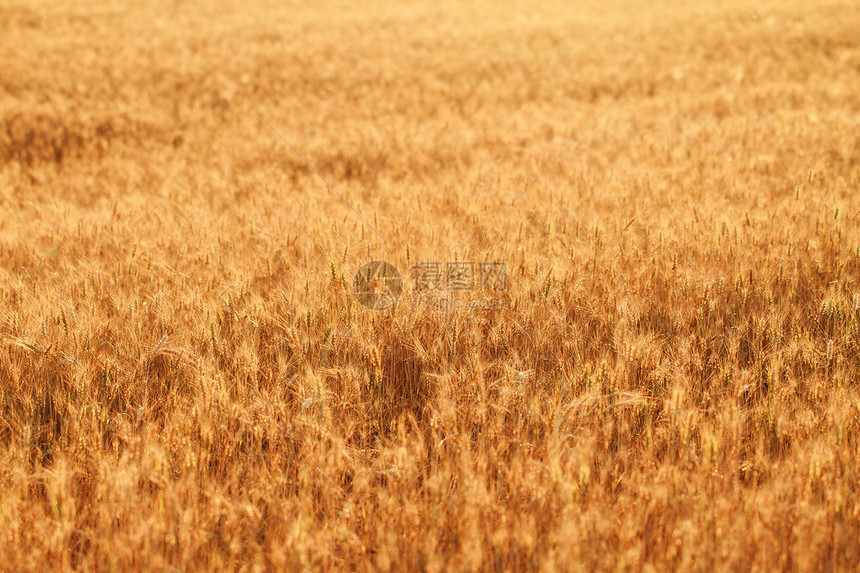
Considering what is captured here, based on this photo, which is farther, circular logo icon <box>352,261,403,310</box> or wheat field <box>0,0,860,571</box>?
circular logo icon <box>352,261,403,310</box>

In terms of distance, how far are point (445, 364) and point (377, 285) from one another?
625 mm

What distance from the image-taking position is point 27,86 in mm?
7340

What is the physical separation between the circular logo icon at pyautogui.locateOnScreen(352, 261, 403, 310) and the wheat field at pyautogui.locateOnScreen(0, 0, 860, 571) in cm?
4

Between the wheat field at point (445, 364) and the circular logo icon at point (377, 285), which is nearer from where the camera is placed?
the wheat field at point (445, 364)

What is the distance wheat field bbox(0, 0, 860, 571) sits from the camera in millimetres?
1091

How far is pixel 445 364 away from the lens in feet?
5.23

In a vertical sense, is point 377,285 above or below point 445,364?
above

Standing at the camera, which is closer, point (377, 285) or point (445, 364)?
point (445, 364)

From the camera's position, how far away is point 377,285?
2.09 meters

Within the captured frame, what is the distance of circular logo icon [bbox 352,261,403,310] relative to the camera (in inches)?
76.0

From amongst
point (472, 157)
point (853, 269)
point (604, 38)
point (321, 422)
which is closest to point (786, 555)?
point (321, 422)

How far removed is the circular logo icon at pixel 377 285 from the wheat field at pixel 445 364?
0.04 m

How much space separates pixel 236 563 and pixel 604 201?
267 cm

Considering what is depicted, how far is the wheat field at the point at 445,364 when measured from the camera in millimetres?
1091
